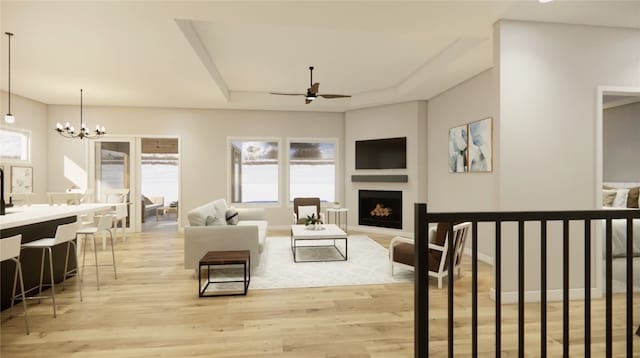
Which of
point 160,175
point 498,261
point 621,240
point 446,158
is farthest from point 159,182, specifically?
point 621,240

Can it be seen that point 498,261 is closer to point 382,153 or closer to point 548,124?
point 548,124

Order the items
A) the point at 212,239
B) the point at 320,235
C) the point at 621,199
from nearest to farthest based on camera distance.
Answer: the point at 212,239 < the point at 621,199 < the point at 320,235

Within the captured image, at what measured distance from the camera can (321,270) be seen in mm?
4449

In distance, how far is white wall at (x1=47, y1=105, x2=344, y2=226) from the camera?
23.8 ft

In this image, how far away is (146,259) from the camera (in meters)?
5.08

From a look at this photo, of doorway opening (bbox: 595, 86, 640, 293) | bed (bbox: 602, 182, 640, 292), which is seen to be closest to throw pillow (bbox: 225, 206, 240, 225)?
bed (bbox: 602, 182, 640, 292)

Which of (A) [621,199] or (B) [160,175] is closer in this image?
(A) [621,199]

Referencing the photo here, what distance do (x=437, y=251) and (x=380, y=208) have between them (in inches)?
142

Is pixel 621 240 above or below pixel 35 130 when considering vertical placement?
below

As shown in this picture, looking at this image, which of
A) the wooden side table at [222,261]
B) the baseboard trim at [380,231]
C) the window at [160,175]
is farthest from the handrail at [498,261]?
the window at [160,175]

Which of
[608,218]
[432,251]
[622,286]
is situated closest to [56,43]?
[432,251]

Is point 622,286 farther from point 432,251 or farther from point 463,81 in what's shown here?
point 463,81

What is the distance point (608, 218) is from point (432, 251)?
2170 millimetres

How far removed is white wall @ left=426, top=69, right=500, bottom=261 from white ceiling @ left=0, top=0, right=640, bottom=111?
24 cm
